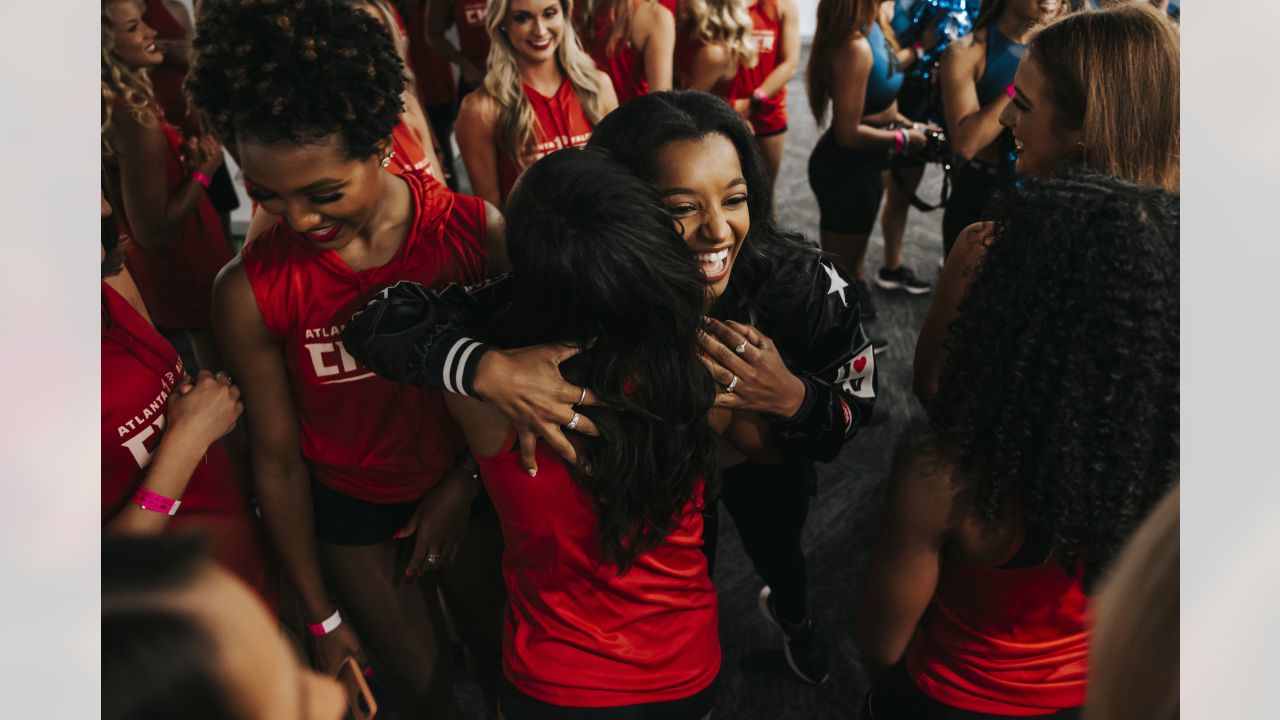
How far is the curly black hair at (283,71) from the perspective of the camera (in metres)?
0.98

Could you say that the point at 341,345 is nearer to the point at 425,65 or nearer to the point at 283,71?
the point at 283,71

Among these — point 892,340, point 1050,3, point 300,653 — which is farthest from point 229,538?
point 892,340

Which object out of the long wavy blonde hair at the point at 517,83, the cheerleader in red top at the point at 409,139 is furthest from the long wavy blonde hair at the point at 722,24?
the cheerleader in red top at the point at 409,139

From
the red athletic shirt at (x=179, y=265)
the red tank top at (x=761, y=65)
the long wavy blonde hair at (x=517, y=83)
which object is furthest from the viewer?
the red tank top at (x=761, y=65)

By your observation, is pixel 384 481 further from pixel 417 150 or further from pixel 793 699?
pixel 793 699

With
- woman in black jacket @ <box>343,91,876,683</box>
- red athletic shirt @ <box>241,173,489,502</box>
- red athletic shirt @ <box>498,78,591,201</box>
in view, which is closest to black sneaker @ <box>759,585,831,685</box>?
woman in black jacket @ <box>343,91,876,683</box>

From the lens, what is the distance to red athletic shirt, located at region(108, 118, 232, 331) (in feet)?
5.70

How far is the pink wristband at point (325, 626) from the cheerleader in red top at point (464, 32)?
223 cm

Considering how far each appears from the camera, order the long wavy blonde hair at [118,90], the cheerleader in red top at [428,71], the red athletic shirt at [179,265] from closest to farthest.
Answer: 1. the long wavy blonde hair at [118,90]
2. the red athletic shirt at [179,265]
3. the cheerleader in red top at [428,71]

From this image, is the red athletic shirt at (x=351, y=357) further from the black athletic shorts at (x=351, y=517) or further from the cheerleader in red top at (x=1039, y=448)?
the cheerleader in red top at (x=1039, y=448)

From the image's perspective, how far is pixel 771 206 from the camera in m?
1.24

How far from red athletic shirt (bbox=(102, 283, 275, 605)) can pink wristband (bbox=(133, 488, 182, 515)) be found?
0.04 ft

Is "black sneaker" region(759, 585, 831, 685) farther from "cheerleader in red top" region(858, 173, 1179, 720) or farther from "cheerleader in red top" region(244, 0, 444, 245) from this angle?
"cheerleader in red top" region(244, 0, 444, 245)

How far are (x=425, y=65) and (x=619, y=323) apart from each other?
119 inches
